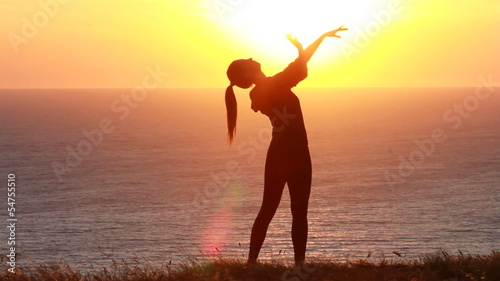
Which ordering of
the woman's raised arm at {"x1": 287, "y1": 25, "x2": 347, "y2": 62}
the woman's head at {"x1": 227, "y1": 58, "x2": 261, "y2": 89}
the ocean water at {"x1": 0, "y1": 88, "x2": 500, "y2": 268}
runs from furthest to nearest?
the ocean water at {"x1": 0, "y1": 88, "x2": 500, "y2": 268}
the woman's head at {"x1": 227, "y1": 58, "x2": 261, "y2": 89}
the woman's raised arm at {"x1": 287, "y1": 25, "x2": 347, "y2": 62}

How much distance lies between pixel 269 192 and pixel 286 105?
1110 mm

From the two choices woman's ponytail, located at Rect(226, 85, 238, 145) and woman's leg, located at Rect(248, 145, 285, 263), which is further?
woman's ponytail, located at Rect(226, 85, 238, 145)

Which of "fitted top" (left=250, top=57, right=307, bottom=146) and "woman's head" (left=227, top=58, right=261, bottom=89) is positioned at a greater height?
"woman's head" (left=227, top=58, right=261, bottom=89)

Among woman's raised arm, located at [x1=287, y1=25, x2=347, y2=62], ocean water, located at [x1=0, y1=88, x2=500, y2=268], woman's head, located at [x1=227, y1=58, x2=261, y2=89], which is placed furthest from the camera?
ocean water, located at [x1=0, y1=88, x2=500, y2=268]

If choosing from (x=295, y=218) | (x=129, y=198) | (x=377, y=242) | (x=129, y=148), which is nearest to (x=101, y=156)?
(x=129, y=148)

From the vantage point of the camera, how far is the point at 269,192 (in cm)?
834

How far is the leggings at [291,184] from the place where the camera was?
26.7 ft

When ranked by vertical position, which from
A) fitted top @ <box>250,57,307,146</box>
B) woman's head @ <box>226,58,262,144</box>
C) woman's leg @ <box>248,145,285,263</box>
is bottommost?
woman's leg @ <box>248,145,285,263</box>

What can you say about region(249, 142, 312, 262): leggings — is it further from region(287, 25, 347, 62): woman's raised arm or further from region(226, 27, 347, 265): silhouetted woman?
region(287, 25, 347, 62): woman's raised arm

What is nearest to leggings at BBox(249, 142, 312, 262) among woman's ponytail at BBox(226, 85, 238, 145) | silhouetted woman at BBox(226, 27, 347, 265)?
silhouetted woman at BBox(226, 27, 347, 265)

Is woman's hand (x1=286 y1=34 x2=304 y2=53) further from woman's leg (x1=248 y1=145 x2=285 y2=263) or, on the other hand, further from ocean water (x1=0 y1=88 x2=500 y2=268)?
ocean water (x1=0 y1=88 x2=500 y2=268)

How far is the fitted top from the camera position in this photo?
813 centimetres

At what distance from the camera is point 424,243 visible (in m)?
74.8

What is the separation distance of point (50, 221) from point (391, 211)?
46347 millimetres
